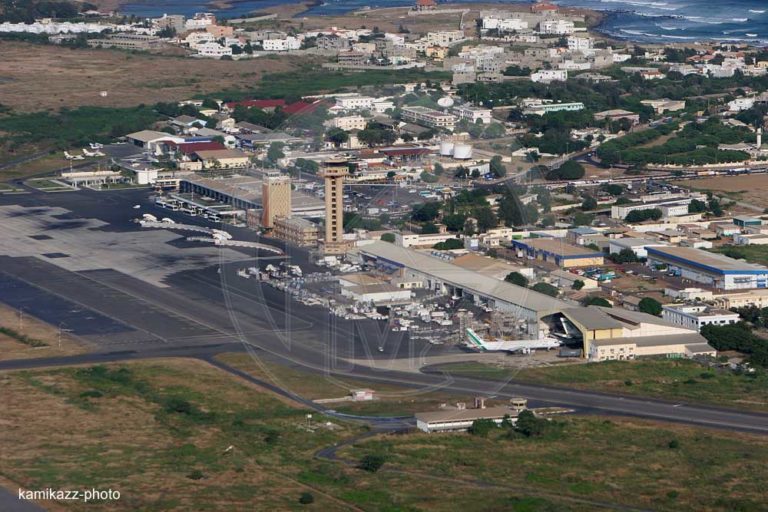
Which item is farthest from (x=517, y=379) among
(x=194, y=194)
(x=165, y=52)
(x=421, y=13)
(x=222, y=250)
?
(x=421, y=13)

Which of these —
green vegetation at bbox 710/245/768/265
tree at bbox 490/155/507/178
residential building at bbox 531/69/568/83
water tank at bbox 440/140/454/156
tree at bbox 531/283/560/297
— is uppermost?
water tank at bbox 440/140/454/156

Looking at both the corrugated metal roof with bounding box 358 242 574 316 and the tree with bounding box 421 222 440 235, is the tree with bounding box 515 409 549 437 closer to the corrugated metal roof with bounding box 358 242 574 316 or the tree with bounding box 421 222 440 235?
the corrugated metal roof with bounding box 358 242 574 316

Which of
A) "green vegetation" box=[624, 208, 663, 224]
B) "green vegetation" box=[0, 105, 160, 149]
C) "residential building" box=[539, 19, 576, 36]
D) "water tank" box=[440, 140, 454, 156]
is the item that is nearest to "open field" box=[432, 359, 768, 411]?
"water tank" box=[440, 140, 454, 156]

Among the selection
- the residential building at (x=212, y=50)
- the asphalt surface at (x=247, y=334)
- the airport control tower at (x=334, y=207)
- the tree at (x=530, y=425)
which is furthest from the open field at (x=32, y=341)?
the residential building at (x=212, y=50)

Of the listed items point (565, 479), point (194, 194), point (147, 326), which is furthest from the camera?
point (194, 194)

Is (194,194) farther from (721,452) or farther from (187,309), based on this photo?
(721,452)

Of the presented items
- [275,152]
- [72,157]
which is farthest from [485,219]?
[72,157]
